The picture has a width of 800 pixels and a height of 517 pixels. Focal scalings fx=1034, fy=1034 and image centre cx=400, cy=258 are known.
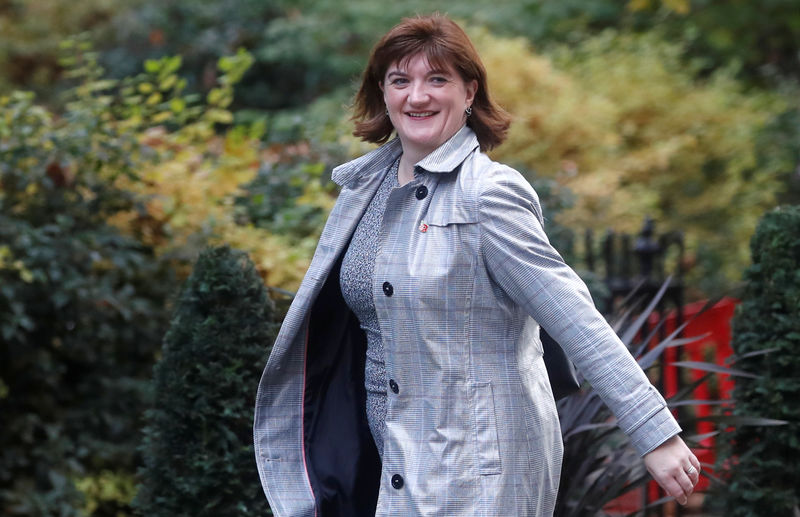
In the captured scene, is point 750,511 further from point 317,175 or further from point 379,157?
point 317,175

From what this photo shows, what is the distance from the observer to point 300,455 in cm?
261

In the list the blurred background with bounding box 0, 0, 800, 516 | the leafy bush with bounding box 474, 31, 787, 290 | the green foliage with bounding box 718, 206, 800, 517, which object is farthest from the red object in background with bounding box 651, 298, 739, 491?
the leafy bush with bounding box 474, 31, 787, 290

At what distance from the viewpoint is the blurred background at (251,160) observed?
4656 mm

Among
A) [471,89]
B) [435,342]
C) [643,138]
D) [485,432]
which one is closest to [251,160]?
[471,89]

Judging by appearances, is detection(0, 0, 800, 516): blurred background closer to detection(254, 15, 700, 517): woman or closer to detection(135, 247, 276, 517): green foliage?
detection(135, 247, 276, 517): green foliage

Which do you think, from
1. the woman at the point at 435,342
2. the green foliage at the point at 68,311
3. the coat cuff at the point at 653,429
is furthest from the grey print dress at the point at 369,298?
the green foliage at the point at 68,311

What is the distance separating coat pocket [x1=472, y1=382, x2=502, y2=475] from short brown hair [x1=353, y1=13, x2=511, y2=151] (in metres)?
0.66

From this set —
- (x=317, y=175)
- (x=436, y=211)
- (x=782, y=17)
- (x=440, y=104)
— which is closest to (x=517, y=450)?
(x=436, y=211)

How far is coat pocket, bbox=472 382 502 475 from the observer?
7.25 ft

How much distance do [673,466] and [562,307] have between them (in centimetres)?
39

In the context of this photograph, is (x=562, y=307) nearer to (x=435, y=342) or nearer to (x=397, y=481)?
(x=435, y=342)

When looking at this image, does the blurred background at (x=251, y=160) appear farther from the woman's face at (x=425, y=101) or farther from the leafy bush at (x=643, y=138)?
the woman's face at (x=425, y=101)

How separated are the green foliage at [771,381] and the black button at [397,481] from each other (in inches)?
58.5

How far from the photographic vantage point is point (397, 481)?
7.48 ft
